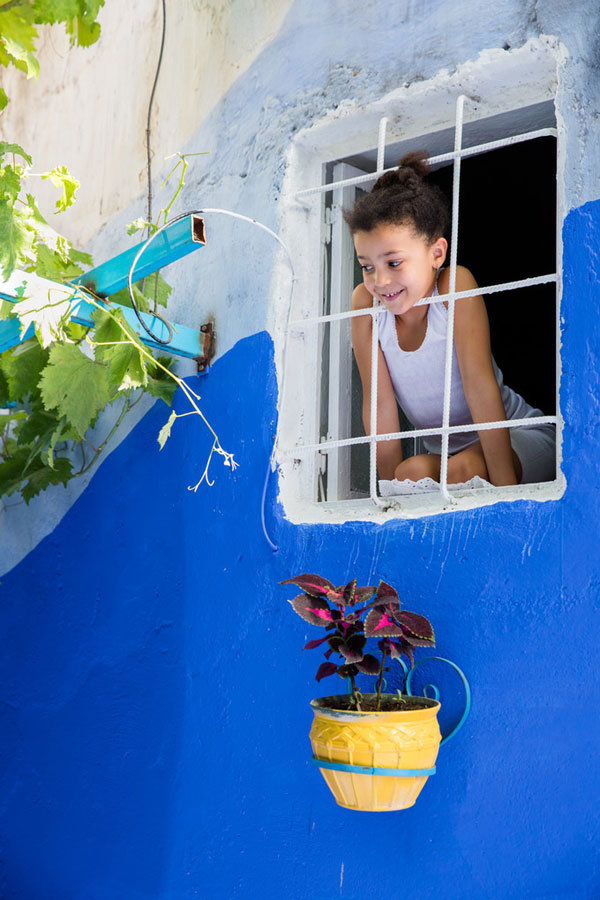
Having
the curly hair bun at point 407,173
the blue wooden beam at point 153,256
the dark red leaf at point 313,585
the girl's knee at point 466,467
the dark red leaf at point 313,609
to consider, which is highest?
the curly hair bun at point 407,173

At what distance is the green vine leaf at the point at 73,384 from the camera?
2.92 meters

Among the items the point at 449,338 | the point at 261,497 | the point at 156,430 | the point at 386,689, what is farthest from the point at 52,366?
the point at 386,689

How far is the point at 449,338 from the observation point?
2.66 metres

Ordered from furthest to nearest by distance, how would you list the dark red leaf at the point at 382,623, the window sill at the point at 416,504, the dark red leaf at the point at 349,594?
the window sill at the point at 416,504 → the dark red leaf at the point at 349,594 → the dark red leaf at the point at 382,623

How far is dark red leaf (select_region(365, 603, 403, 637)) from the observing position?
2082 mm

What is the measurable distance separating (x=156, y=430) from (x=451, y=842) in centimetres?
172

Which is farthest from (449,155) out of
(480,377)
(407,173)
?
(480,377)

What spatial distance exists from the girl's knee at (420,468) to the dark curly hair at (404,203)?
0.65 metres

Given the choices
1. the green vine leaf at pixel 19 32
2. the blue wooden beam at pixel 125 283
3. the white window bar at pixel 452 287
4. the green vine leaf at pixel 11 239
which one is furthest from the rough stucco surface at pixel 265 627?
the green vine leaf at pixel 11 239

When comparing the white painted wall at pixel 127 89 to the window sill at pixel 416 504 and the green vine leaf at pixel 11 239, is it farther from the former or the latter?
the window sill at pixel 416 504

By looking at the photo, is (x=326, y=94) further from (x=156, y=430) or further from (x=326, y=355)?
(x=156, y=430)

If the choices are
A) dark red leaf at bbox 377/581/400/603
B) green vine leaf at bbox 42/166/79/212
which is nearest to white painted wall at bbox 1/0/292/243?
green vine leaf at bbox 42/166/79/212

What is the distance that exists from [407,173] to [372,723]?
1.58 m

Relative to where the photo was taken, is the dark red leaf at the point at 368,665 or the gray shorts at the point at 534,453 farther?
the gray shorts at the point at 534,453
